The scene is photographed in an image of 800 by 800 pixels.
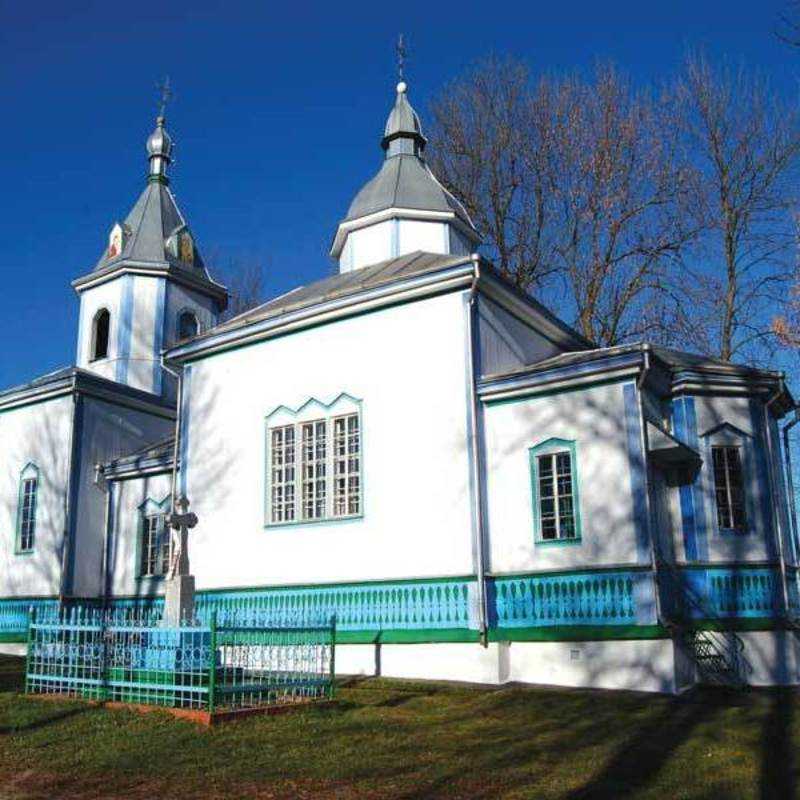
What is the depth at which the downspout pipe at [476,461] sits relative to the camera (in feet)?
42.4

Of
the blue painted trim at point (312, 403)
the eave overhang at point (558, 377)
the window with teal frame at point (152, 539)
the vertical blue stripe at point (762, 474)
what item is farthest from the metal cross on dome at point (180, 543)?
the vertical blue stripe at point (762, 474)

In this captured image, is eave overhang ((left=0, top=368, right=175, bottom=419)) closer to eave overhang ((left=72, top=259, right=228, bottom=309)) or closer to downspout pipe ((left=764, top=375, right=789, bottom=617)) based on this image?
eave overhang ((left=72, top=259, right=228, bottom=309))

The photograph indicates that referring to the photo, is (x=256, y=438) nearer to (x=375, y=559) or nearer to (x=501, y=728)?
(x=375, y=559)

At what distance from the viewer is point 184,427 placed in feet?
56.5

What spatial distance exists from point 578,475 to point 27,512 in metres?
12.7

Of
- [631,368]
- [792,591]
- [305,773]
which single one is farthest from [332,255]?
[305,773]

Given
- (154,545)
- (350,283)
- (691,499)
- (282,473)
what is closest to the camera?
(691,499)

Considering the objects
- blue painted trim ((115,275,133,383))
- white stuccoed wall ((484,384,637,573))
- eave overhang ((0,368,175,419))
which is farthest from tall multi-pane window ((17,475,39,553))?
white stuccoed wall ((484,384,637,573))

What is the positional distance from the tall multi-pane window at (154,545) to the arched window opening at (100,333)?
5.37m

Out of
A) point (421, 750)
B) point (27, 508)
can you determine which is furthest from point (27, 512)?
point (421, 750)

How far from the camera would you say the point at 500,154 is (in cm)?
2628

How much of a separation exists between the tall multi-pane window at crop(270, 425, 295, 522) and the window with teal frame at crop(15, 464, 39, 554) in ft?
22.4

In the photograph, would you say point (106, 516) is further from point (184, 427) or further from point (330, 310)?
point (330, 310)

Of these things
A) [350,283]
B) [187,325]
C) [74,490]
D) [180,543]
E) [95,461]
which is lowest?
[180,543]
